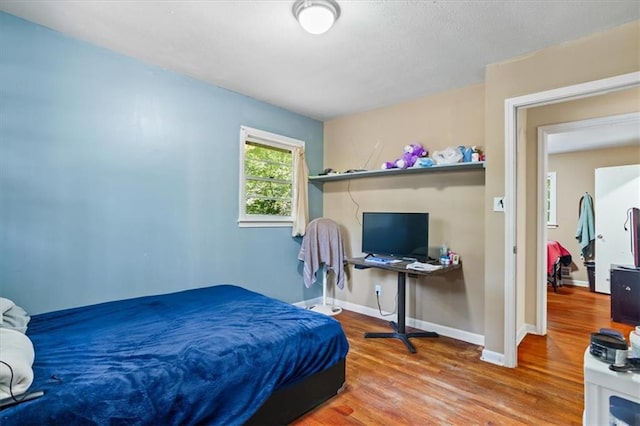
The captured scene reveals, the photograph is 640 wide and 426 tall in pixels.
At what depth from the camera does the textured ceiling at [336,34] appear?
6.60 ft

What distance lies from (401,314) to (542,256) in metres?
1.73

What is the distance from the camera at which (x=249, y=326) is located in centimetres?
195

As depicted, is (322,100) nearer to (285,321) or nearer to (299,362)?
(285,321)

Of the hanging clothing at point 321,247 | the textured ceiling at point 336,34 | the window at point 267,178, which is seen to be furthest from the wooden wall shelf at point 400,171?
the textured ceiling at point 336,34

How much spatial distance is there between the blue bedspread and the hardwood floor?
0.38 meters

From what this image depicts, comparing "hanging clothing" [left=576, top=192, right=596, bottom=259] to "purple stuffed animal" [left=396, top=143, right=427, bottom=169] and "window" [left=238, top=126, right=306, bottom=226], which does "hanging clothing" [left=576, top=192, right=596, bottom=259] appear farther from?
"window" [left=238, top=126, right=306, bottom=226]

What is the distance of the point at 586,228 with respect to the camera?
5.58 meters

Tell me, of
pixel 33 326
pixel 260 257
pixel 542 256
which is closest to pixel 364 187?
pixel 260 257

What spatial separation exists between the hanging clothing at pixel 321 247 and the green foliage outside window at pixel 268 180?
504 millimetres

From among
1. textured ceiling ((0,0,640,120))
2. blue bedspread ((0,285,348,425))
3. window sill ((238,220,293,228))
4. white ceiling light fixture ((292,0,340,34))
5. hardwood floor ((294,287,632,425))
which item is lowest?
hardwood floor ((294,287,632,425))

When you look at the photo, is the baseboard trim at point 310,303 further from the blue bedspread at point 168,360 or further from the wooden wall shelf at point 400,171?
the blue bedspread at point 168,360

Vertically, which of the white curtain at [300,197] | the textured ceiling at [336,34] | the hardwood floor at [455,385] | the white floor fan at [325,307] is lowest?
the hardwood floor at [455,385]

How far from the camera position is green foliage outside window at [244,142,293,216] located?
3660 mm

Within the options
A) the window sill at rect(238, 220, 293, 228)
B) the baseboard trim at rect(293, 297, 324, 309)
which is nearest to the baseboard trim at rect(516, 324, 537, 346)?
the baseboard trim at rect(293, 297, 324, 309)
